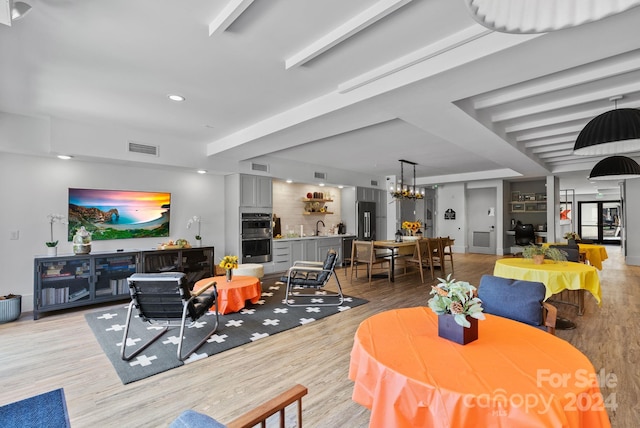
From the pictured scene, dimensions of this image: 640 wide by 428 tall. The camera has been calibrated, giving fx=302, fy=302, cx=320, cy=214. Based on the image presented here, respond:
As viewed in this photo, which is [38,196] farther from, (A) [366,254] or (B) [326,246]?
(B) [326,246]

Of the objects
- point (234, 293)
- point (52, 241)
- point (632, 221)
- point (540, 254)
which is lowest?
point (234, 293)

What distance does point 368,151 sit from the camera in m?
6.48

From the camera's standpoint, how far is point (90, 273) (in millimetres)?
4656

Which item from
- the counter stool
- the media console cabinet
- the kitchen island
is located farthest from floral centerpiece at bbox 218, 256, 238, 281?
the kitchen island

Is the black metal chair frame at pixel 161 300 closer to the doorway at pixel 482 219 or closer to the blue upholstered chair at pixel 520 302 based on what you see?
the blue upholstered chair at pixel 520 302

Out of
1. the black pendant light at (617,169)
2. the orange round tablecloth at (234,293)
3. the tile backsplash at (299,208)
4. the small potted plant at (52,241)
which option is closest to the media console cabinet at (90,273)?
the small potted plant at (52,241)

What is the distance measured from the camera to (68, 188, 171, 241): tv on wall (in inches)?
197

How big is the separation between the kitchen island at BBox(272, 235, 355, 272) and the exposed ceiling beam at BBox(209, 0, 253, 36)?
5.22 meters

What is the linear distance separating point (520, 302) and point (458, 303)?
44.0 inches

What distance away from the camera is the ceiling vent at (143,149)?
496cm

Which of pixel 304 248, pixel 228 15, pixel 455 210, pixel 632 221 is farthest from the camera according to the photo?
pixel 455 210

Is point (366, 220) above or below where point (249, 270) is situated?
above

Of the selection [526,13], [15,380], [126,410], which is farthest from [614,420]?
[15,380]

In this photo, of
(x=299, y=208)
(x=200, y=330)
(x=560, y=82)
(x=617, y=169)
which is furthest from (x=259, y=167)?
(x=617, y=169)
